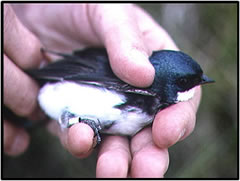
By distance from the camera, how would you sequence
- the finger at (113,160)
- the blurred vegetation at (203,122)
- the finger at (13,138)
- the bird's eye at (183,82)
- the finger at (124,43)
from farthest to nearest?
the blurred vegetation at (203,122) → the finger at (13,138) → the bird's eye at (183,82) → the finger at (124,43) → the finger at (113,160)

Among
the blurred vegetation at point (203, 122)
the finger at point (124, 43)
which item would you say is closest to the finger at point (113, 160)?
the finger at point (124, 43)

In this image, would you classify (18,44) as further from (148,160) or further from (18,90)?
A: (148,160)

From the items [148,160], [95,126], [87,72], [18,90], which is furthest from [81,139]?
[18,90]

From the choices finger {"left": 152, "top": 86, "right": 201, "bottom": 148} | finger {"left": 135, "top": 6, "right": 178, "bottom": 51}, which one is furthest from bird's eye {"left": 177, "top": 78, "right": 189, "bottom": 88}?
finger {"left": 135, "top": 6, "right": 178, "bottom": 51}

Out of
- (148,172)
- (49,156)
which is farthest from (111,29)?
(49,156)

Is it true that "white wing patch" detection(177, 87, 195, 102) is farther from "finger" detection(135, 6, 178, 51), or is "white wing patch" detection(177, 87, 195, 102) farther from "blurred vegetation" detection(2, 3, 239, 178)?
"blurred vegetation" detection(2, 3, 239, 178)

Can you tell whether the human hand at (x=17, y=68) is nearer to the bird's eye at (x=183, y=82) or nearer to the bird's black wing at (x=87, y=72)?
the bird's black wing at (x=87, y=72)
